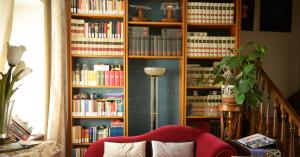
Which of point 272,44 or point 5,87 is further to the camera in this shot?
point 272,44

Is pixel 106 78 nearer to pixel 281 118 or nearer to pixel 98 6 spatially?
pixel 98 6

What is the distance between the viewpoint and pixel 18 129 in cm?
207

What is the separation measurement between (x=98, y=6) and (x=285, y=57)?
3.41 m

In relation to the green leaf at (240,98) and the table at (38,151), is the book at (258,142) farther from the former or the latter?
the table at (38,151)

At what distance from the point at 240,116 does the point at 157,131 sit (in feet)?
3.34

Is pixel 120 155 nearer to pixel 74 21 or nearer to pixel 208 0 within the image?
pixel 74 21

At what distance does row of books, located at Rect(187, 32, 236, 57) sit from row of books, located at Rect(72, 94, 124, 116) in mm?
1186

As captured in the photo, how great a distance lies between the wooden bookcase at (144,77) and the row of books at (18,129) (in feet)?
2.51

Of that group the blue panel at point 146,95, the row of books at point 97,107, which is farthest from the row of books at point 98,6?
the row of books at point 97,107

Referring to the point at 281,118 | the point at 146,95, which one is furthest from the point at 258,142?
the point at 146,95

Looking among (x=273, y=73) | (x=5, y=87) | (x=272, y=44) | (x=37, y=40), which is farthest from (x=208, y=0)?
(x=5, y=87)

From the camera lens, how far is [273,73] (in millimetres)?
4043

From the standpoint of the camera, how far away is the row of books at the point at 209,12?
2961 millimetres

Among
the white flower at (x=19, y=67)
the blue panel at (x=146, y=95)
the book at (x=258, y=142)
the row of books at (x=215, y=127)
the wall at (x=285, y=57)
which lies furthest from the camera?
the wall at (x=285, y=57)
